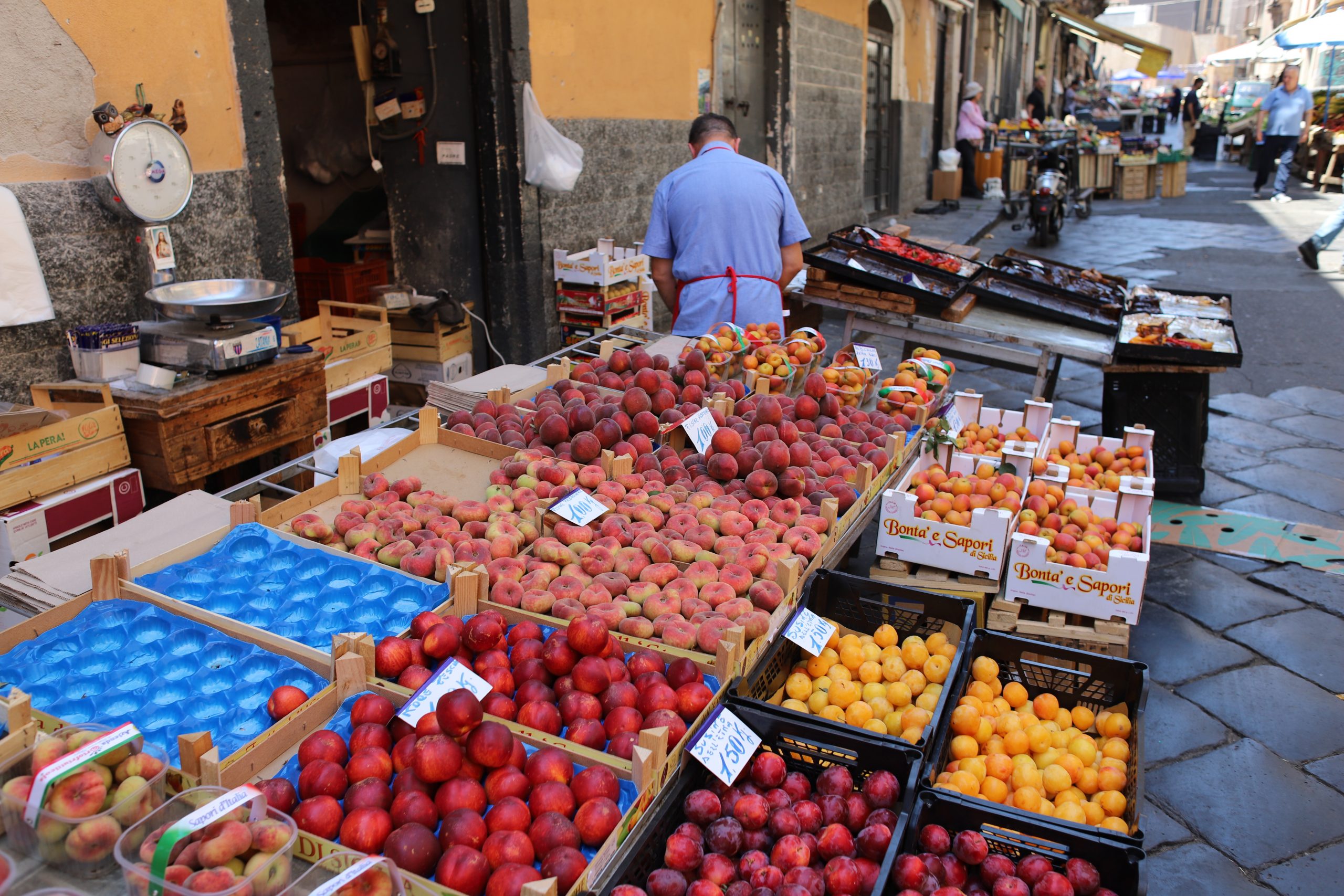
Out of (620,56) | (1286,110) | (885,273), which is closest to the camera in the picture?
(885,273)

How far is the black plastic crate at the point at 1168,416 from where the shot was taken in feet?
17.1

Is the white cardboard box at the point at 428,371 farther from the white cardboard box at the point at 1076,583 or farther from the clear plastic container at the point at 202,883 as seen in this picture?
the clear plastic container at the point at 202,883

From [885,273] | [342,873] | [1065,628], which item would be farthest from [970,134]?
[342,873]

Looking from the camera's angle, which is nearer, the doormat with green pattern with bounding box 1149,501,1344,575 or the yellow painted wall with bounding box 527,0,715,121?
the doormat with green pattern with bounding box 1149,501,1344,575

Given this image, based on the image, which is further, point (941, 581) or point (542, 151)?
point (542, 151)

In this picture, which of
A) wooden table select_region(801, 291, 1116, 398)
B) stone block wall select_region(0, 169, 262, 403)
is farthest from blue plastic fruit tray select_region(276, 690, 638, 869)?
wooden table select_region(801, 291, 1116, 398)

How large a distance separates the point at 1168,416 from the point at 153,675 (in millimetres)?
5211

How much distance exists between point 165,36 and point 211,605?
2936mm

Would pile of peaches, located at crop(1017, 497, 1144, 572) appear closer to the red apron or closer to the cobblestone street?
the cobblestone street

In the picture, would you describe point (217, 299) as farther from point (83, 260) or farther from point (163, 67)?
point (163, 67)

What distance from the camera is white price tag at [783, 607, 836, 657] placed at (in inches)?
99.5

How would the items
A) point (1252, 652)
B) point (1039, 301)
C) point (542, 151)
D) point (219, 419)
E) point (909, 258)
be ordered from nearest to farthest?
point (219, 419), point (1252, 652), point (1039, 301), point (542, 151), point (909, 258)

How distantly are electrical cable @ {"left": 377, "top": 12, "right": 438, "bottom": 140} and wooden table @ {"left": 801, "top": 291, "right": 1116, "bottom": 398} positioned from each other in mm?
2889

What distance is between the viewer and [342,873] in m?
1.36
